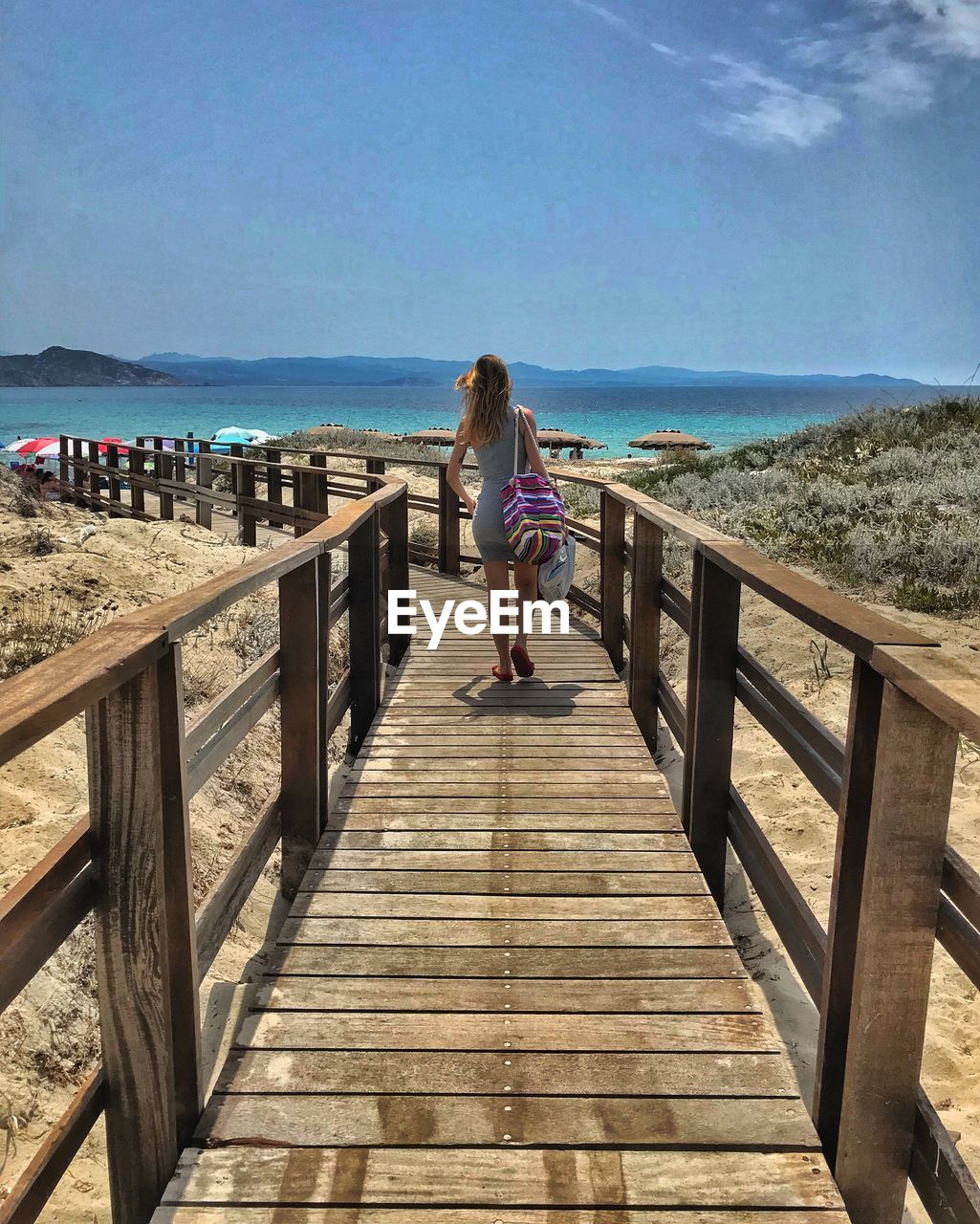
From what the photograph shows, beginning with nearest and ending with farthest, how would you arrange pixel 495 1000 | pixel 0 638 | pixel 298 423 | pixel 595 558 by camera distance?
pixel 495 1000 < pixel 0 638 < pixel 595 558 < pixel 298 423

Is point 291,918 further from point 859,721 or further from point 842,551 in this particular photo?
point 842,551

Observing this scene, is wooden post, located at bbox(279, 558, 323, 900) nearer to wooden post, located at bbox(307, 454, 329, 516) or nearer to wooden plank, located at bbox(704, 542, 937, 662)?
wooden plank, located at bbox(704, 542, 937, 662)

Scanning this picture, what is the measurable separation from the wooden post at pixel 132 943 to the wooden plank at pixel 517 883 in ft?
4.25

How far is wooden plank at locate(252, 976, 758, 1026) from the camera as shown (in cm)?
258

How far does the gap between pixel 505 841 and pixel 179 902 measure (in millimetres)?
1734

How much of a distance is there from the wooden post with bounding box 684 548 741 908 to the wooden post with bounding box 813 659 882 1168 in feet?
4.25

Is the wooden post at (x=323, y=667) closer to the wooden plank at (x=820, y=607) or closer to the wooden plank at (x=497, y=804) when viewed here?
the wooden plank at (x=497, y=804)

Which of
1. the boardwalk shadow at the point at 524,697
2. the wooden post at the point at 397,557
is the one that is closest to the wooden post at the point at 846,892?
the boardwalk shadow at the point at 524,697

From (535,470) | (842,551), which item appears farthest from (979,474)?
(535,470)

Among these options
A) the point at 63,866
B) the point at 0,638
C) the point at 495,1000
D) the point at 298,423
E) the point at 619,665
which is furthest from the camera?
the point at 298,423

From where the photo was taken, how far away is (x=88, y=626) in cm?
574

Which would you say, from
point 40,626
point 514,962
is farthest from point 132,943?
point 40,626

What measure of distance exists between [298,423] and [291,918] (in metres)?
94.6

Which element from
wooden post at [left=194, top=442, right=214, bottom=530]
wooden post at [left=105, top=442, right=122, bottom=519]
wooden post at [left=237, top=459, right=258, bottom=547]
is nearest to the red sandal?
wooden post at [left=237, top=459, right=258, bottom=547]
